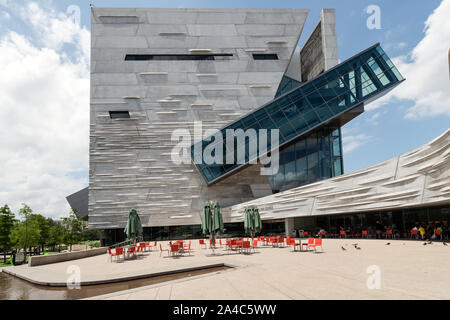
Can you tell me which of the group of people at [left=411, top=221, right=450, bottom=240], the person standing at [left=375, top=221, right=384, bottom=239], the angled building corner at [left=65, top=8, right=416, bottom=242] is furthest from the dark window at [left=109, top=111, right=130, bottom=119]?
the group of people at [left=411, top=221, right=450, bottom=240]

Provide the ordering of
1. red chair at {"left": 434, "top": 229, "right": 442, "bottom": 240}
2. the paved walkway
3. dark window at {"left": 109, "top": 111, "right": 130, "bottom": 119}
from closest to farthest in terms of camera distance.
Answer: the paved walkway
red chair at {"left": 434, "top": 229, "right": 442, "bottom": 240}
dark window at {"left": 109, "top": 111, "right": 130, "bottom": 119}

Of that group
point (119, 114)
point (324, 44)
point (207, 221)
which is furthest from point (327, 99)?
point (119, 114)

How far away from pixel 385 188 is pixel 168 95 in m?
22.3

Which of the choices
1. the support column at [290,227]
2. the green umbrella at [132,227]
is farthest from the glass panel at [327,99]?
the green umbrella at [132,227]

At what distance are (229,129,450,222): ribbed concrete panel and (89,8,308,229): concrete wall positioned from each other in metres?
7.99

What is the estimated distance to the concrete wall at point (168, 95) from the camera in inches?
1149

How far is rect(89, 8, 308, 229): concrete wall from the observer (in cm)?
2919

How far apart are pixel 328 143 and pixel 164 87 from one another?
17591 mm

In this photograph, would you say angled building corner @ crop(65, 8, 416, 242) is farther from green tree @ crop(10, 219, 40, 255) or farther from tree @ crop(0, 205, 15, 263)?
tree @ crop(0, 205, 15, 263)

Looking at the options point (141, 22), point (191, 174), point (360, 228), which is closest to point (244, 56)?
point (141, 22)

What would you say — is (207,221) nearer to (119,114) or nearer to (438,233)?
(438,233)

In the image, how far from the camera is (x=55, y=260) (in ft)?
47.0

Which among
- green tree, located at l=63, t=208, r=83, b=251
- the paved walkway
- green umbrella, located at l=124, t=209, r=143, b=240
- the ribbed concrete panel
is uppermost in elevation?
the ribbed concrete panel

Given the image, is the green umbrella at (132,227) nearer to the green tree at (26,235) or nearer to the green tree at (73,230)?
the green tree at (26,235)
